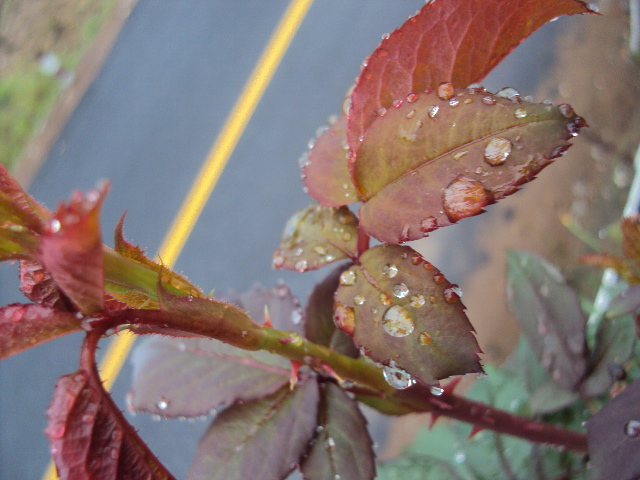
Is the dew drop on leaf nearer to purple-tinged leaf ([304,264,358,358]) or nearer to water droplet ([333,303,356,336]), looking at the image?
water droplet ([333,303,356,336])

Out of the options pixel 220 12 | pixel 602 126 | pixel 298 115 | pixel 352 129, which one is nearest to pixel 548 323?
pixel 352 129

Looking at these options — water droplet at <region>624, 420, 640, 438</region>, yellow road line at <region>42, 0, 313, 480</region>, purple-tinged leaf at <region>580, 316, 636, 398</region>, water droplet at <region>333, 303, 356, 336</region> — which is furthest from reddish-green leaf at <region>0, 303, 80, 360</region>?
yellow road line at <region>42, 0, 313, 480</region>

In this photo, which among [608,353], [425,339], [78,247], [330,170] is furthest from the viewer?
[608,353]

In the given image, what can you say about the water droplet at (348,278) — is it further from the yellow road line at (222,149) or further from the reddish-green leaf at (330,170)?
the yellow road line at (222,149)

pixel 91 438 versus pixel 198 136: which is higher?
pixel 91 438

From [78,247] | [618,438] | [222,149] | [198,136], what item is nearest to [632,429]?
[618,438]

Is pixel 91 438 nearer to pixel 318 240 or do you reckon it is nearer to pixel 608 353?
pixel 318 240

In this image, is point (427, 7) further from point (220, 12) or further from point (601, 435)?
point (220, 12)

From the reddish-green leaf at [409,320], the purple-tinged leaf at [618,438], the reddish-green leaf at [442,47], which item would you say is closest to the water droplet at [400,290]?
the reddish-green leaf at [409,320]

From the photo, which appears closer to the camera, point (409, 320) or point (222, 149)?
point (409, 320)
